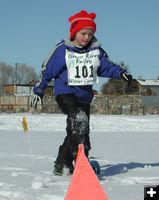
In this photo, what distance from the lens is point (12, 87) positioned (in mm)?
91000

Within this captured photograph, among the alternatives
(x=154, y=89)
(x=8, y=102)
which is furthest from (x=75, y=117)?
(x=154, y=89)

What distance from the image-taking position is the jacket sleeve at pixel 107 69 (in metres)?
5.17

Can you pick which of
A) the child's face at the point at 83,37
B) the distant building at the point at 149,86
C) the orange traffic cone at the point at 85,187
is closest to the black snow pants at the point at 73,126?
the child's face at the point at 83,37

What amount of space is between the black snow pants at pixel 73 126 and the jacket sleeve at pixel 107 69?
1.41 ft

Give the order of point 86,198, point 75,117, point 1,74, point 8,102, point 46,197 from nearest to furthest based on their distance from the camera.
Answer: point 86,198 → point 46,197 → point 75,117 → point 8,102 → point 1,74

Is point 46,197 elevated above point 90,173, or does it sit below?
below

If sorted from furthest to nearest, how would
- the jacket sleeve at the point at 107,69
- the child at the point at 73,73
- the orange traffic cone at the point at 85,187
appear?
the jacket sleeve at the point at 107,69 → the child at the point at 73,73 → the orange traffic cone at the point at 85,187

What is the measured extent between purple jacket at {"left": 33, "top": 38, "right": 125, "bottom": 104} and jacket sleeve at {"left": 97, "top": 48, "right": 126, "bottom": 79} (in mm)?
34

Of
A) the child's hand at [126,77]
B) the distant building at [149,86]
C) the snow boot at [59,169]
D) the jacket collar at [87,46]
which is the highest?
the jacket collar at [87,46]

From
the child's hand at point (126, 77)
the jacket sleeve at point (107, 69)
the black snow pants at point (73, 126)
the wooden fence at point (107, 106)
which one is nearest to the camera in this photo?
the black snow pants at point (73, 126)

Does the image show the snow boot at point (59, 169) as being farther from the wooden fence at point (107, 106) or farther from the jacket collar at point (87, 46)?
the wooden fence at point (107, 106)

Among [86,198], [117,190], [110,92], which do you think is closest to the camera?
[86,198]

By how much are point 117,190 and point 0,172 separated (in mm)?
1693

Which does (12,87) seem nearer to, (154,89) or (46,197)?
(154,89)
